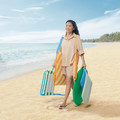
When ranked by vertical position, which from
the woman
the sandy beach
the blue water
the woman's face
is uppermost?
the woman's face

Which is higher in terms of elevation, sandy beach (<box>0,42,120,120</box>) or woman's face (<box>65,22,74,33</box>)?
woman's face (<box>65,22,74,33</box>)

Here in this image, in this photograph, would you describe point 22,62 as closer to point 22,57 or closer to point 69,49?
point 22,57

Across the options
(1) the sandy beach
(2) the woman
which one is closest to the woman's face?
(2) the woman

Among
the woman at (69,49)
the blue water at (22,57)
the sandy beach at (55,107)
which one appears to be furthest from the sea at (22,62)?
the woman at (69,49)

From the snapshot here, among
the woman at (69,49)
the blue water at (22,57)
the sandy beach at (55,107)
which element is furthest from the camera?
the blue water at (22,57)

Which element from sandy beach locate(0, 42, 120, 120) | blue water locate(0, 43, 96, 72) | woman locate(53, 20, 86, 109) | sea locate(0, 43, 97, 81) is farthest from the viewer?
blue water locate(0, 43, 96, 72)

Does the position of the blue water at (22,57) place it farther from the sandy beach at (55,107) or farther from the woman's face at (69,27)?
the woman's face at (69,27)

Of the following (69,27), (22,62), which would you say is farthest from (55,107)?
(22,62)

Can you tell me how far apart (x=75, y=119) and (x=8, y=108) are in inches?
61.9

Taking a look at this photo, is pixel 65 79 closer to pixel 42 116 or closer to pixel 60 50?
pixel 60 50

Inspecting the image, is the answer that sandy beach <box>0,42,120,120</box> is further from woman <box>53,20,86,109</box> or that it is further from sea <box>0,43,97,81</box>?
sea <box>0,43,97,81</box>

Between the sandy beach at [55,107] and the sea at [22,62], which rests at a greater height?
the sandy beach at [55,107]

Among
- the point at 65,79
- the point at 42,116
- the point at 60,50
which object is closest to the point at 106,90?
the point at 65,79

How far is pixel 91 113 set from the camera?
11.8 ft
